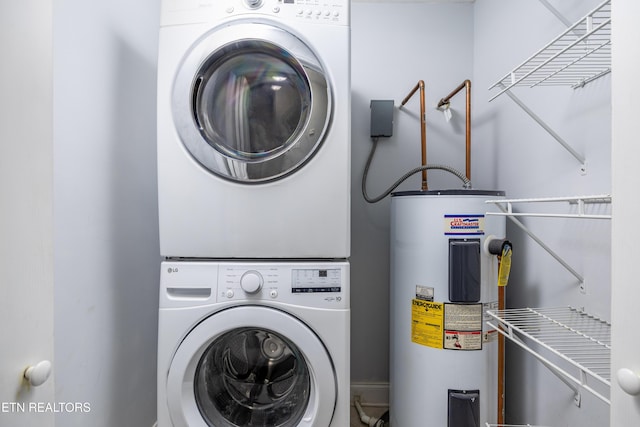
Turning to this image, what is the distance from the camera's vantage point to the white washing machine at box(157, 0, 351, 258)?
100cm

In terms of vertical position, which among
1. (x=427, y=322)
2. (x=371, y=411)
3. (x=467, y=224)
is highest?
(x=467, y=224)

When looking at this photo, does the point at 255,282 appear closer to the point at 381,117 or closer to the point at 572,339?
the point at 572,339

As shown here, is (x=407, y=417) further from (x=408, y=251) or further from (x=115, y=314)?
(x=115, y=314)

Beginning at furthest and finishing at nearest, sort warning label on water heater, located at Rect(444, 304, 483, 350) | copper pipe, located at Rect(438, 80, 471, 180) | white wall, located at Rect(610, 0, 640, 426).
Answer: copper pipe, located at Rect(438, 80, 471, 180)
warning label on water heater, located at Rect(444, 304, 483, 350)
white wall, located at Rect(610, 0, 640, 426)

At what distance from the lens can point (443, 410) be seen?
43.3 inches

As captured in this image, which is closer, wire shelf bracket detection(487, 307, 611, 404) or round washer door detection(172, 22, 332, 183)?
Result: wire shelf bracket detection(487, 307, 611, 404)

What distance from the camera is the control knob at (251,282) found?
99 cm

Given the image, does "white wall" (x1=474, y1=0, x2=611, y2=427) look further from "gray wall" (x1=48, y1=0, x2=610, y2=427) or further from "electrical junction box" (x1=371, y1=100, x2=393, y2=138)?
"electrical junction box" (x1=371, y1=100, x2=393, y2=138)

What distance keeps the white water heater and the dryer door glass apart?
43 cm

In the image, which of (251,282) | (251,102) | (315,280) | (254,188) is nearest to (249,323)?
(251,282)

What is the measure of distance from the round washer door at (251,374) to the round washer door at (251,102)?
1.59 feet

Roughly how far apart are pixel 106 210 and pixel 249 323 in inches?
23.8

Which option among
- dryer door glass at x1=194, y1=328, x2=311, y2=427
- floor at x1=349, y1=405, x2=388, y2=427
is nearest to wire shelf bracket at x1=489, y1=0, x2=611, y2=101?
dryer door glass at x1=194, y1=328, x2=311, y2=427

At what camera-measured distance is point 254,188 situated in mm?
1024
